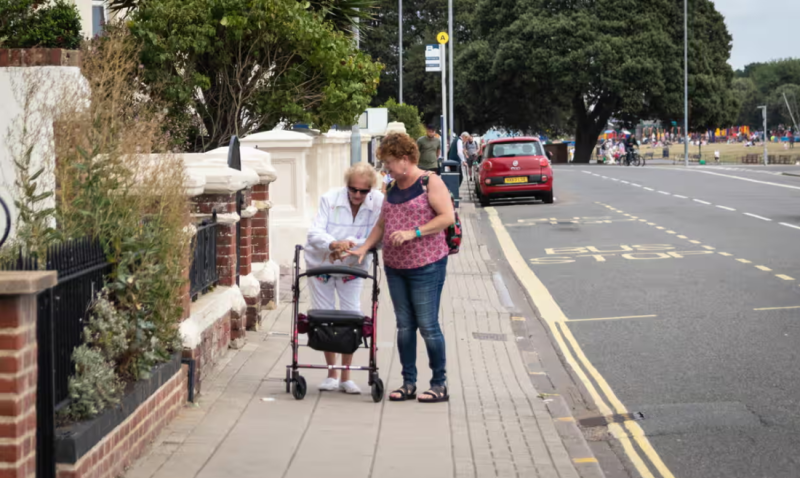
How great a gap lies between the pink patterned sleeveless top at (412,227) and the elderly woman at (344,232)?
14.9 inches

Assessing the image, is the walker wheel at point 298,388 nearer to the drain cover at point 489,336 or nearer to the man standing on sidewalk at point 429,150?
the drain cover at point 489,336

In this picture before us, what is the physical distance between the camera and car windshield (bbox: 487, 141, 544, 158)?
94.0ft

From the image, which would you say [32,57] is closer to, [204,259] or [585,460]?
[204,259]

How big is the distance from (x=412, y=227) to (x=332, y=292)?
88 centimetres

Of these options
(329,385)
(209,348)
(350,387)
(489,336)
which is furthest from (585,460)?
(489,336)

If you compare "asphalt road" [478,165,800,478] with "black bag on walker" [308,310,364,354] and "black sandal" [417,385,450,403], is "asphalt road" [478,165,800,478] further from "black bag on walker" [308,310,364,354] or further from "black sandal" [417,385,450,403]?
Result: "black bag on walker" [308,310,364,354]

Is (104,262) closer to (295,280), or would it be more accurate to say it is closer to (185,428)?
(185,428)

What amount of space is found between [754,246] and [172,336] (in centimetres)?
1265

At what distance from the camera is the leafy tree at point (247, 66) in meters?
15.0

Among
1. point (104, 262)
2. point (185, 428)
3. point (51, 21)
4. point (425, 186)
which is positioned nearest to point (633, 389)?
point (425, 186)

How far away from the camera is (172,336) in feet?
22.7

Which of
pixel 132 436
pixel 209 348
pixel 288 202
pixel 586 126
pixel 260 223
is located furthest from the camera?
pixel 586 126

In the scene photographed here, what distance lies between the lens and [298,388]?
7586 millimetres

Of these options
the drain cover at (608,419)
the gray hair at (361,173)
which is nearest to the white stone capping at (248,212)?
the gray hair at (361,173)
